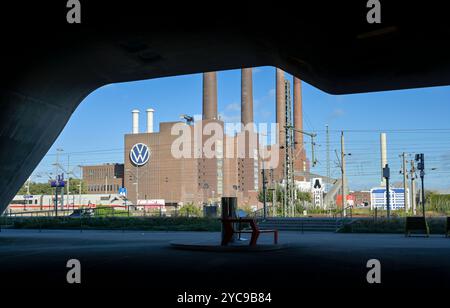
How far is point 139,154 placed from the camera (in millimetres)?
126625

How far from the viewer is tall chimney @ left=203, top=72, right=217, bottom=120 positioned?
101750 mm

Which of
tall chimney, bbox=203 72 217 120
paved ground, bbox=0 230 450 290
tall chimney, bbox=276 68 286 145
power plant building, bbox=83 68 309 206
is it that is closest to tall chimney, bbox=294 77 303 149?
tall chimney, bbox=276 68 286 145

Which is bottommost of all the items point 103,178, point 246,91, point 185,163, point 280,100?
point 103,178

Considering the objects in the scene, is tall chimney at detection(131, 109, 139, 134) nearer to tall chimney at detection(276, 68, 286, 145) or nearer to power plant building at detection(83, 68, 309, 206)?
power plant building at detection(83, 68, 309, 206)

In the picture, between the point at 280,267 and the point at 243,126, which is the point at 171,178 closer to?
the point at 243,126

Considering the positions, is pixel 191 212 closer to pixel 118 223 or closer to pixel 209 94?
pixel 118 223

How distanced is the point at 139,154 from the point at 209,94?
32059 mm

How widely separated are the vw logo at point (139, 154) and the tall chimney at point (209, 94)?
26.0 metres

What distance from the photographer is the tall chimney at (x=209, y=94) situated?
102 metres

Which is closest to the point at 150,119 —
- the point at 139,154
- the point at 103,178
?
the point at 139,154

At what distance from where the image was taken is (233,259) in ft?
43.0

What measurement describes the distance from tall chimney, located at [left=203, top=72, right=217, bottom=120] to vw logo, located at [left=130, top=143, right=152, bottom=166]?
85.4 ft

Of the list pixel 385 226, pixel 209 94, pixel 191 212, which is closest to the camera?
pixel 385 226
